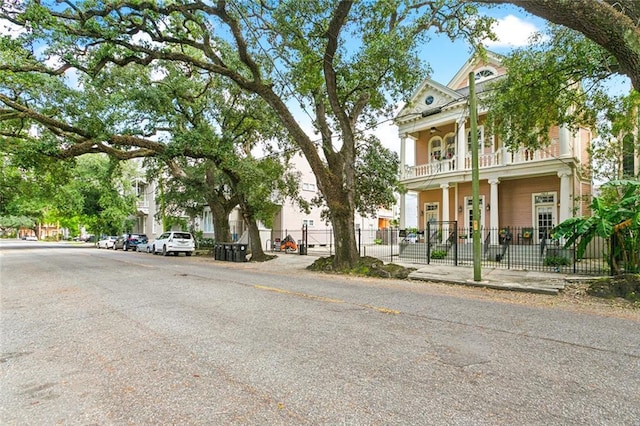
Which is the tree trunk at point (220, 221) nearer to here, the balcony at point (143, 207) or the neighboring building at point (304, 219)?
the neighboring building at point (304, 219)

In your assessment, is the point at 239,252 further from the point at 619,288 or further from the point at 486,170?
the point at 619,288

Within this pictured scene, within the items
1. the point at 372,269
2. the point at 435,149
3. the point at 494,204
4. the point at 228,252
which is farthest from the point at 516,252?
the point at 228,252

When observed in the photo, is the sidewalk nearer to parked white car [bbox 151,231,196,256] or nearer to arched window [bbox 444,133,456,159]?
arched window [bbox 444,133,456,159]

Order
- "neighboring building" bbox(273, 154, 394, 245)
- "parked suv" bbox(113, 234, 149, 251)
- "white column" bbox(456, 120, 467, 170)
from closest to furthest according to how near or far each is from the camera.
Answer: "white column" bbox(456, 120, 467, 170)
"parked suv" bbox(113, 234, 149, 251)
"neighboring building" bbox(273, 154, 394, 245)

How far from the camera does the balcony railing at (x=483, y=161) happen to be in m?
17.8

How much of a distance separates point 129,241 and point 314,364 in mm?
33749

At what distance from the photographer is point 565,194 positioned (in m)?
16.8

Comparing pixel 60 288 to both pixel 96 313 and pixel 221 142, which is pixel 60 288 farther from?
pixel 221 142

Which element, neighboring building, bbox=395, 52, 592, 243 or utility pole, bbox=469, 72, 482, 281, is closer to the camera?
utility pole, bbox=469, 72, 482, 281

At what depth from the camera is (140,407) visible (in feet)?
10.1

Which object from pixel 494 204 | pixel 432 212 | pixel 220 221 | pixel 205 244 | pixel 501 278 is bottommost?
pixel 501 278

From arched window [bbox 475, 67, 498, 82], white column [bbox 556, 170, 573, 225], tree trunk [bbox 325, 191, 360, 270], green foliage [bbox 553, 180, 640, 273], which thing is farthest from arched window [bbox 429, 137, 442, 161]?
green foliage [bbox 553, 180, 640, 273]

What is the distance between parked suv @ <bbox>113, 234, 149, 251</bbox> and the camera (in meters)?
31.8

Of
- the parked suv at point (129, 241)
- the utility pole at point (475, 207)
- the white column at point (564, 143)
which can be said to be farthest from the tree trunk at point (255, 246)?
the white column at point (564, 143)
